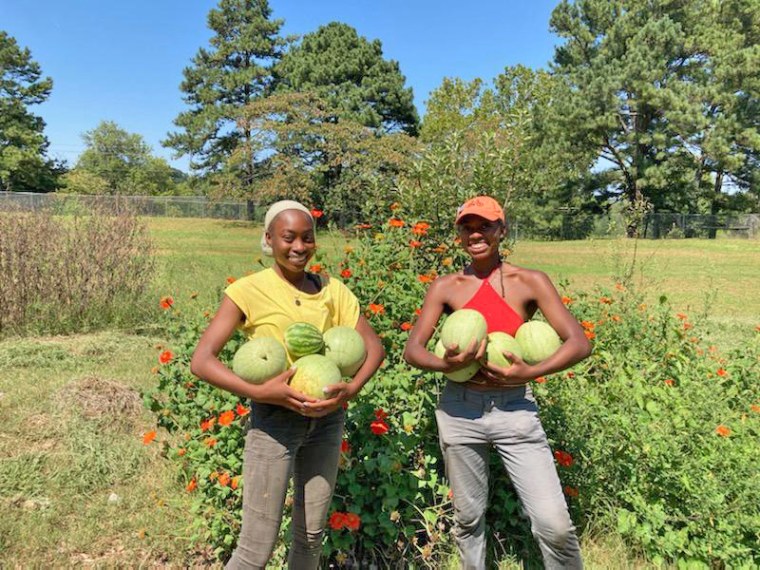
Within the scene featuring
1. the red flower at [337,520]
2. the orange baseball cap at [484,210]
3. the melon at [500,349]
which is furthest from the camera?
the red flower at [337,520]

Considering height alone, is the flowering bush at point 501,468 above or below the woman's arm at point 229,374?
below

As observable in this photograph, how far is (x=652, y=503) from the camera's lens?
2.88 metres

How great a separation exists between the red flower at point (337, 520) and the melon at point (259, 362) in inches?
36.3

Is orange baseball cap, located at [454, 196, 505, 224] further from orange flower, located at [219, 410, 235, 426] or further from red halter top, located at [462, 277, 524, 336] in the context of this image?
orange flower, located at [219, 410, 235, 426]

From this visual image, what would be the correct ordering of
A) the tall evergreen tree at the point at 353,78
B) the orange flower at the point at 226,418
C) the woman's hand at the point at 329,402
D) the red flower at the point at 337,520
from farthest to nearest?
the tall evergreen tree at the point at 353,78 → the orange flower at the point at 226,418 → the red flower at the point at 337,520 → the woman's hand at the point at 329,402

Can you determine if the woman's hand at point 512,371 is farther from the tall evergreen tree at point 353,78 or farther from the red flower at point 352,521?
the tall evergreen tree at point 353,78

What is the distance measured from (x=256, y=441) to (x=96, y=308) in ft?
21.4

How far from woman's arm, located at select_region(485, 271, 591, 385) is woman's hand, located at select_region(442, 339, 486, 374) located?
10 cm

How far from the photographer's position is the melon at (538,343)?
2.23 metres

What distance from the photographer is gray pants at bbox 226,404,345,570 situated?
83.8 inches

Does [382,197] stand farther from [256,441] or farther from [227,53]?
[227,53]

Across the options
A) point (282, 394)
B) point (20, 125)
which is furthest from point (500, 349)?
point (20, 125)

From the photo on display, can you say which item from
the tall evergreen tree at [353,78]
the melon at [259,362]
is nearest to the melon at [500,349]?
the melon at [259,362]

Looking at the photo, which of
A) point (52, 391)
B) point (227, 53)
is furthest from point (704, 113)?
point (52, 391)
